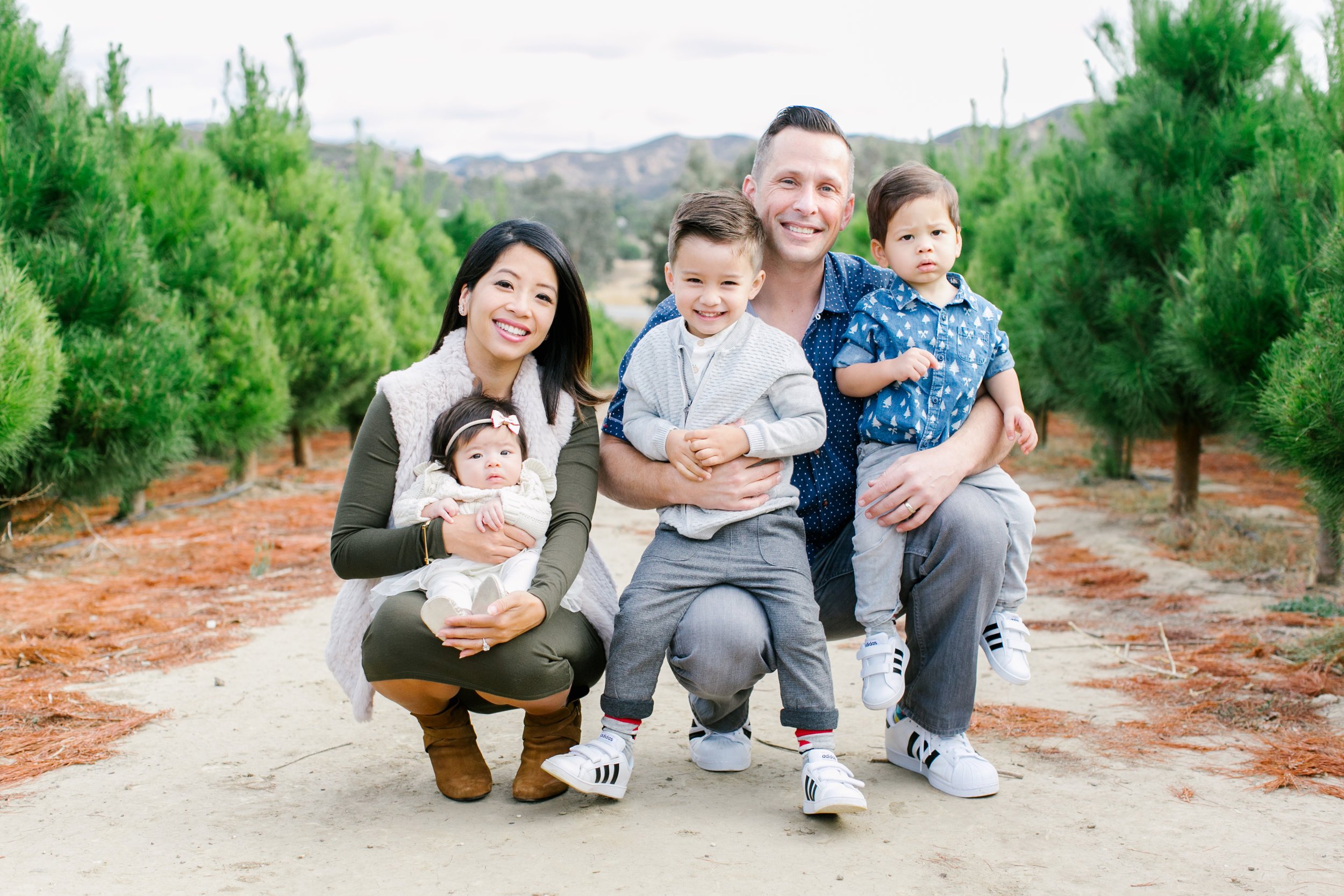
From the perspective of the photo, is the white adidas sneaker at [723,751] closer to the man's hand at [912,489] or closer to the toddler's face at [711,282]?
the man's hand at [912,489]

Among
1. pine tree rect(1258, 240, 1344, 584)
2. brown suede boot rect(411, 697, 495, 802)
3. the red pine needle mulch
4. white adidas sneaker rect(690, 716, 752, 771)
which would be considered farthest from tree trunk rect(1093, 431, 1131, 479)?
brown suede boot rect(411, 697, 495, 802)

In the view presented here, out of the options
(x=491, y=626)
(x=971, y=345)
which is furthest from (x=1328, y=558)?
(x=491, y=626)

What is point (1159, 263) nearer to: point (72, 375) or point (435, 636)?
point (435, 636)

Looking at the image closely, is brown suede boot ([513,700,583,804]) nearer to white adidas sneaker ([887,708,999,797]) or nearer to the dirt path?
the dirt path

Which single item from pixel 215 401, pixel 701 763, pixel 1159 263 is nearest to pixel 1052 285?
pixel 1159 263

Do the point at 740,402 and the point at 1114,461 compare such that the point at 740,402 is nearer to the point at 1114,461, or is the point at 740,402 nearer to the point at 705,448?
the point at 705,448

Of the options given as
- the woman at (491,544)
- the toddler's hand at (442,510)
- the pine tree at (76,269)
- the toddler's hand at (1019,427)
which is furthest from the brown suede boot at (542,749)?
the pine tree at (76,269)

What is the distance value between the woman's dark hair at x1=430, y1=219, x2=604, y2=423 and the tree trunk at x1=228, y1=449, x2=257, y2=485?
6882 millimetres

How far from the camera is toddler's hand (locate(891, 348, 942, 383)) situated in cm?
294

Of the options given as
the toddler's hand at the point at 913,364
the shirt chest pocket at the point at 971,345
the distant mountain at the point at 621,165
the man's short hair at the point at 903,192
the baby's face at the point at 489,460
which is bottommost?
the baby's face at the point at 489,460

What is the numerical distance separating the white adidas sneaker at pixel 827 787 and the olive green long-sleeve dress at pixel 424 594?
0.67 meters

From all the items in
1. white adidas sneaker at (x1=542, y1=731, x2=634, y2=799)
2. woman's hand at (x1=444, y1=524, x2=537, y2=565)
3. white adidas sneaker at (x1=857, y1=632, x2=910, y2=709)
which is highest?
woman's hand at (x1=444, y1=524, x2=537, y2=565)

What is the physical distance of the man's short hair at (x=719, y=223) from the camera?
2.85 metres

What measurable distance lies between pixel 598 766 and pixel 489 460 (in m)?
0.86
